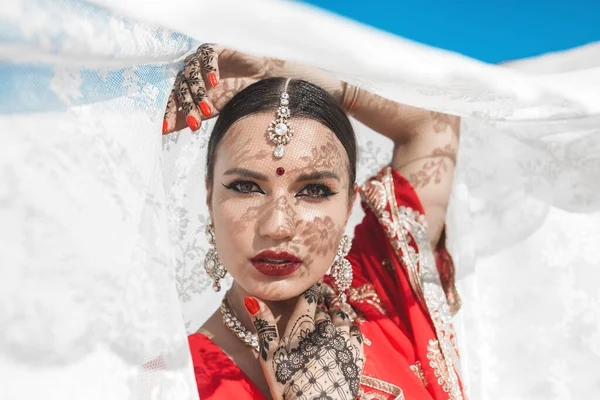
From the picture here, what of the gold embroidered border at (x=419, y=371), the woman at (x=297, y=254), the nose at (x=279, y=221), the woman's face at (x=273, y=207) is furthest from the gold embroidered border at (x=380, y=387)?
the nose at (x=279, y=221)

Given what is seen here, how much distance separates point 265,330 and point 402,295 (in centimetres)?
43

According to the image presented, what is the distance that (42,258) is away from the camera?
0.74 meters

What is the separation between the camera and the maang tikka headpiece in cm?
117

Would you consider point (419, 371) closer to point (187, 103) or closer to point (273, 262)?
point (273, 262)

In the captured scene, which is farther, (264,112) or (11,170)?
(264,112)

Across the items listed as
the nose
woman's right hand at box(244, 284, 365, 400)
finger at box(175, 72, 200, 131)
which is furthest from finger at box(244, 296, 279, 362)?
finger at box(175, 72, 200, 131)

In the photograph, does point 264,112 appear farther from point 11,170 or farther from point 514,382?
point 514,382

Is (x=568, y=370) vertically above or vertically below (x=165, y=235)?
below

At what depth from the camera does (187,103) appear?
1117mm

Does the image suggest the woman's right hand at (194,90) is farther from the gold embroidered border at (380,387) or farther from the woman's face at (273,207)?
the gold embroidered border at (380,387)

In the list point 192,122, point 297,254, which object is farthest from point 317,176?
point 192,122

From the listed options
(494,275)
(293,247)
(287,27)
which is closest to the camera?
(287,27)

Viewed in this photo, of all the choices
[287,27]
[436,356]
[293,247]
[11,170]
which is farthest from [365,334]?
[11,170]

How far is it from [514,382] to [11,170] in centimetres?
137
